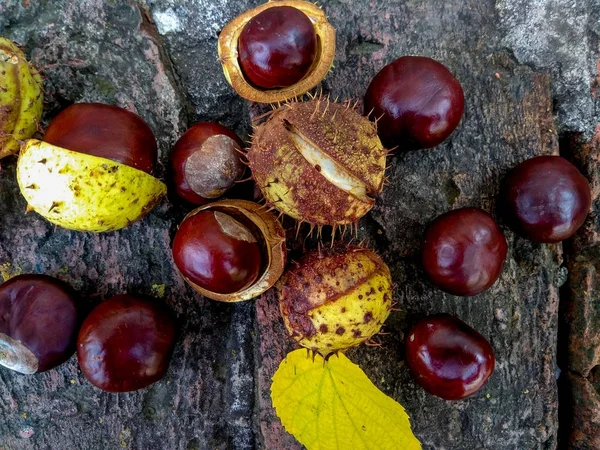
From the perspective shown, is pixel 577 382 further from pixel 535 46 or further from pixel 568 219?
pixel 535 46

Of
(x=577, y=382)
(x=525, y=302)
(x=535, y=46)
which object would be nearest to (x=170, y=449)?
(x=525, y=302)

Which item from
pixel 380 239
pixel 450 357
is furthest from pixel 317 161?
pixel 450 357

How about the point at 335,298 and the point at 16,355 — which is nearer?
the point at 335,298

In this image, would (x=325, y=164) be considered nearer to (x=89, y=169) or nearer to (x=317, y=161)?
(x=317, y=161)

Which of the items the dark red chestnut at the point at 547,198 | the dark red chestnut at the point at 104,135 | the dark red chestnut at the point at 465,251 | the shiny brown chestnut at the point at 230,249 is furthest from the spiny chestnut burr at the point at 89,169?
the dark red chestnut at the point at 547,198

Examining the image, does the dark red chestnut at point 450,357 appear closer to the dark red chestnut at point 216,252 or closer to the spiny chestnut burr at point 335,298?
the spiny chestnut burr at point 335,298

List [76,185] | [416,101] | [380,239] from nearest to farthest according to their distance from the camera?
[76,185] < [416,101] < [380,239]
